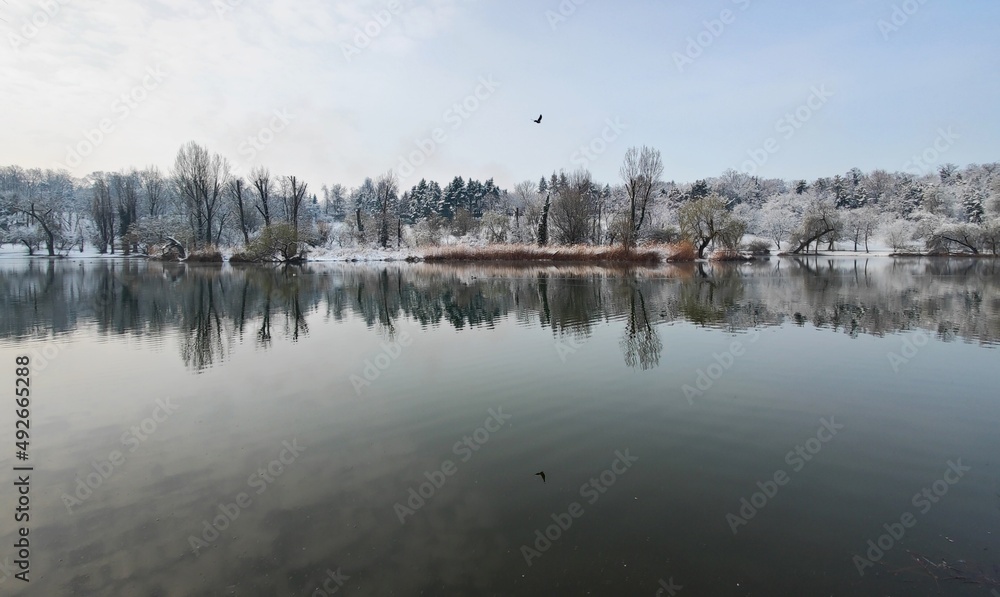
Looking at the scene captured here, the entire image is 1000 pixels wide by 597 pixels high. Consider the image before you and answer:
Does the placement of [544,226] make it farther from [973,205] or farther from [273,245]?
[973,205]

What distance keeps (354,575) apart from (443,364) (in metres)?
5.45

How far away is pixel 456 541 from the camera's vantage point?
142 inches

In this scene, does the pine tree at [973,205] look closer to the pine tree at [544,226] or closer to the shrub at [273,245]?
the pine tree at [544,226]

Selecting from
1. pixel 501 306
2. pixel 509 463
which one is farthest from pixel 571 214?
pixel 509 463

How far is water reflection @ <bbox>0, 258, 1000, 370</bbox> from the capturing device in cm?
1158

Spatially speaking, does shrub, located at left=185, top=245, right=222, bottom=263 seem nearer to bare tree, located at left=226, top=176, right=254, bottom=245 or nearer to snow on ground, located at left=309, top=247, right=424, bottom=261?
snow on ground, located at left=309, top=247, right=424, bottom=261

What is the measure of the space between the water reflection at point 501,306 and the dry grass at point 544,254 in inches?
540

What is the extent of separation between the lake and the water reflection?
2.43ft

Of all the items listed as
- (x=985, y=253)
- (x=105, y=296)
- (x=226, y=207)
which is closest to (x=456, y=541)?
(x=105, y=296)

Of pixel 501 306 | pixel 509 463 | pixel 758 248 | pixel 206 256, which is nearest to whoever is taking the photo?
pixel 509 463

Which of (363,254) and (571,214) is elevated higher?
(571,214)

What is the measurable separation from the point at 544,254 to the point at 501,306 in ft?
84.0

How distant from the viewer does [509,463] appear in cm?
487

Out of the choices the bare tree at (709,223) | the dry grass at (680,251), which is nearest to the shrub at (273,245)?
the dry grass at (680,251)
